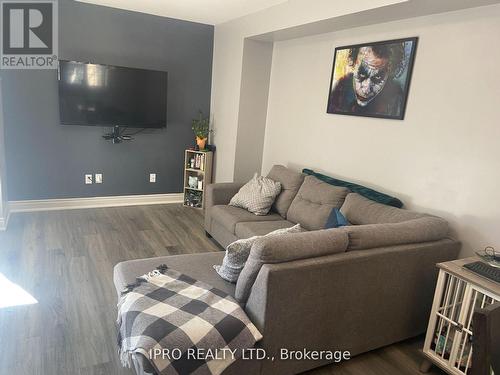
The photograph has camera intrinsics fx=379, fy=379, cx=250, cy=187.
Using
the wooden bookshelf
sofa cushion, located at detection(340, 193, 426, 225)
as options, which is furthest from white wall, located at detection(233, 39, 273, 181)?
sofa cushion, located at detection(340, 193, 426, 225)

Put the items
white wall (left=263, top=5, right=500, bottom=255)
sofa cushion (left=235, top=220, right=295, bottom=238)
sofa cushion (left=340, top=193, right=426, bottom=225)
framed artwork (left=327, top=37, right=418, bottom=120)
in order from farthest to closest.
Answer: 1. sofa cushion (left=235, top=220, right=295, bottom=238)
2. framed artwork (left=327, top=37, right=418, bottom=120)
3. sofa cushion (left=340, top=193, right=426, bottom=225)
4. white wall (left=263, top=5, right=500, bottom=255)

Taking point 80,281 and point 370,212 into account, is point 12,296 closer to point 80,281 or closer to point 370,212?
point 80,281

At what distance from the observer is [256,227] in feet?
10.7

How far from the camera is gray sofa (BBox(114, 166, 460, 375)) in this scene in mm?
1906

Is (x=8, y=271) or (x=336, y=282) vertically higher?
(x=336, y=282)

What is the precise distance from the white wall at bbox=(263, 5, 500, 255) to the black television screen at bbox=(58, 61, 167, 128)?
→ 6.92 feet

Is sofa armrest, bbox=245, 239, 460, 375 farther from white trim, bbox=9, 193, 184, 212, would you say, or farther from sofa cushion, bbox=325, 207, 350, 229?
white trim, bbox=9, 193, 184, 212

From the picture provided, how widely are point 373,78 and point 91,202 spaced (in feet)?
12.0

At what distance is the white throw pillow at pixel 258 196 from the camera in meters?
3.64

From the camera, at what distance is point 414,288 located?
93.9 inches

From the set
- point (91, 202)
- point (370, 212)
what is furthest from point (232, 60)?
point (370, 212)

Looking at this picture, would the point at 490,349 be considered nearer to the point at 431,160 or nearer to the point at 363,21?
the point at 431,160

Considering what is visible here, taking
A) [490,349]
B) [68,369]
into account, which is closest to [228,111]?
[68,369]

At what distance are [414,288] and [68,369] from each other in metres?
2.08
